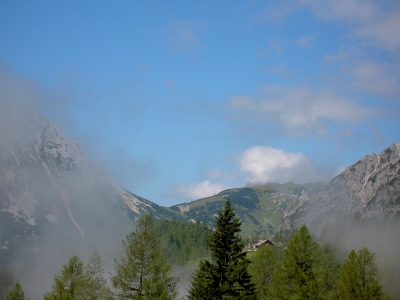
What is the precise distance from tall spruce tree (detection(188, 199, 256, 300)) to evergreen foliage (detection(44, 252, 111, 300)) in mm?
11300

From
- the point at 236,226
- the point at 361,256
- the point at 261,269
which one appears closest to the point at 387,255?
the point at 261,269

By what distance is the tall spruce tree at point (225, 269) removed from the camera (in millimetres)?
35344

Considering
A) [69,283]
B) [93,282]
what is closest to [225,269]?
[93,282]

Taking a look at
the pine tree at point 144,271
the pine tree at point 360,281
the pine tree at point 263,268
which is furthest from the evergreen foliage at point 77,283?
the pine tree at point 263,268

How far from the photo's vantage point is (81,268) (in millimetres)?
A: 45250

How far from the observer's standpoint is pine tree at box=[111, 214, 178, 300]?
3419cm

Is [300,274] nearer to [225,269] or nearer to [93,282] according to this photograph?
[225,269]

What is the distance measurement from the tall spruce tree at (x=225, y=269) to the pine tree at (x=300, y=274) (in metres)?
6.07

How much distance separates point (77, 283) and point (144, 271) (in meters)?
11.9

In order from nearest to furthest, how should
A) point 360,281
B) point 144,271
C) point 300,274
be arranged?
point 144,271 → point 300,274 → point 360,281

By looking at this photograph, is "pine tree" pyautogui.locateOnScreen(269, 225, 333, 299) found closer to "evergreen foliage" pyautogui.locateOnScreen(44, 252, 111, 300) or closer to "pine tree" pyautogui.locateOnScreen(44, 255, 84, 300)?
"evergreen foliage" pyautogui.locateOnScreen(44, 252, 111, 300)

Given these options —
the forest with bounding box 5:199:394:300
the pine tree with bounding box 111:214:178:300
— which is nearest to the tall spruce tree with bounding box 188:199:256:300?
Answer: the forest with bounding box 5:199:394:300

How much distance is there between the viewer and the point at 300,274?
1603 inches

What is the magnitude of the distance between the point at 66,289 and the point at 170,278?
14319 mm
